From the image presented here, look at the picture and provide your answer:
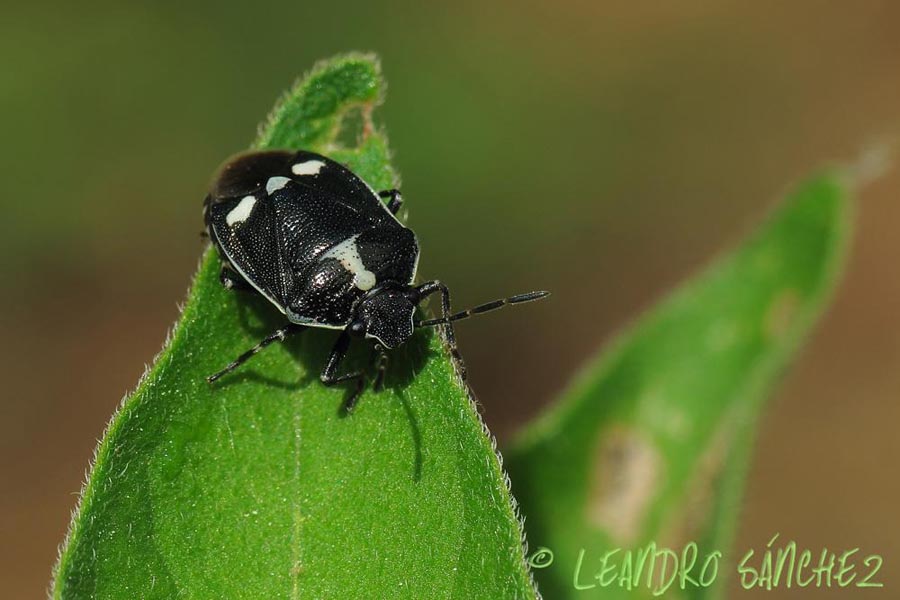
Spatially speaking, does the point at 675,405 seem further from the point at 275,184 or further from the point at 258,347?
the point at 275,184

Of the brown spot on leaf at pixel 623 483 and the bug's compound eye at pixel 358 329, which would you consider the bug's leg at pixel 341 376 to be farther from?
the brown spot on leaf at pixel 623 483

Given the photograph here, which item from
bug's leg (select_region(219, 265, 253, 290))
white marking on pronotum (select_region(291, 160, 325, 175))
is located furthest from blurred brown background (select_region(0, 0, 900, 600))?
bug's leg (select_region(219, 265, 253, 290))

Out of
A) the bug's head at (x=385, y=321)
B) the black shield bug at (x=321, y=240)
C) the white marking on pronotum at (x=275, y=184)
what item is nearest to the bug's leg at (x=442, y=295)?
the black shield bug at (x=321, y=240)

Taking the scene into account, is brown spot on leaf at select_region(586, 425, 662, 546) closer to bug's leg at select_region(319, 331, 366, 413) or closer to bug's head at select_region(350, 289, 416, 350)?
bug's head at select_region(350, 289, 416, 350)

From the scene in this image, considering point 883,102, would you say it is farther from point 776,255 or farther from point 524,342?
point 776,255

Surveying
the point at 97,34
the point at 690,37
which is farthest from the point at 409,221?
the point at 690,37
